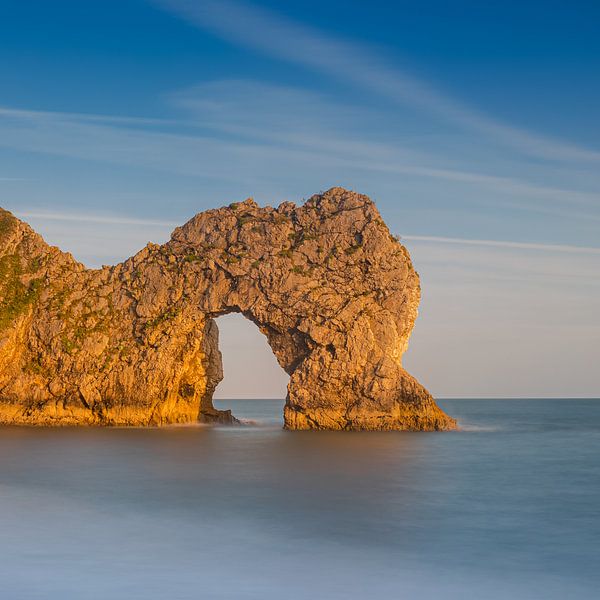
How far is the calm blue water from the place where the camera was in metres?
16.8

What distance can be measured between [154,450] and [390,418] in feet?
52.9

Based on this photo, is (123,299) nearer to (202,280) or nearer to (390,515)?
(202,280)

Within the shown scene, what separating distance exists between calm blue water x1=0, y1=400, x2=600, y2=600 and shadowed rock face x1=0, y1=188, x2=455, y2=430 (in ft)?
30.1

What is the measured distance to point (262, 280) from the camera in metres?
53.7

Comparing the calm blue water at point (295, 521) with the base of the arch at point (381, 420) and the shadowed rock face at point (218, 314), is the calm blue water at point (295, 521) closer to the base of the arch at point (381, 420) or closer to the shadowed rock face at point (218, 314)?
the base of the arch at point (381, 420)

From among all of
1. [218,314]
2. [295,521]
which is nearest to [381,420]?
[218,314]

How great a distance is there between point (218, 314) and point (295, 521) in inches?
1294

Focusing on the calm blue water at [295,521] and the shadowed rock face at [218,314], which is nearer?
the calm blue water at [295,521]

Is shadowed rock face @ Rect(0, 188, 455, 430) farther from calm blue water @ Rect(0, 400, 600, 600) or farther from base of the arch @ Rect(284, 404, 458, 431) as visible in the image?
calm blue water @ Rect(0, 400, 600, 600)

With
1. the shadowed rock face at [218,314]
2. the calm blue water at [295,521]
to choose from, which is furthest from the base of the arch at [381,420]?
the calm blue water at [295,521]

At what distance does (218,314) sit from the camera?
55.7m

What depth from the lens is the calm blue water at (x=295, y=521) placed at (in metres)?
16.8

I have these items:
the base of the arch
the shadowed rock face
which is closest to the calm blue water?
the base of the arch

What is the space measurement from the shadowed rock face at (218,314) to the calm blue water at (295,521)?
917cm
